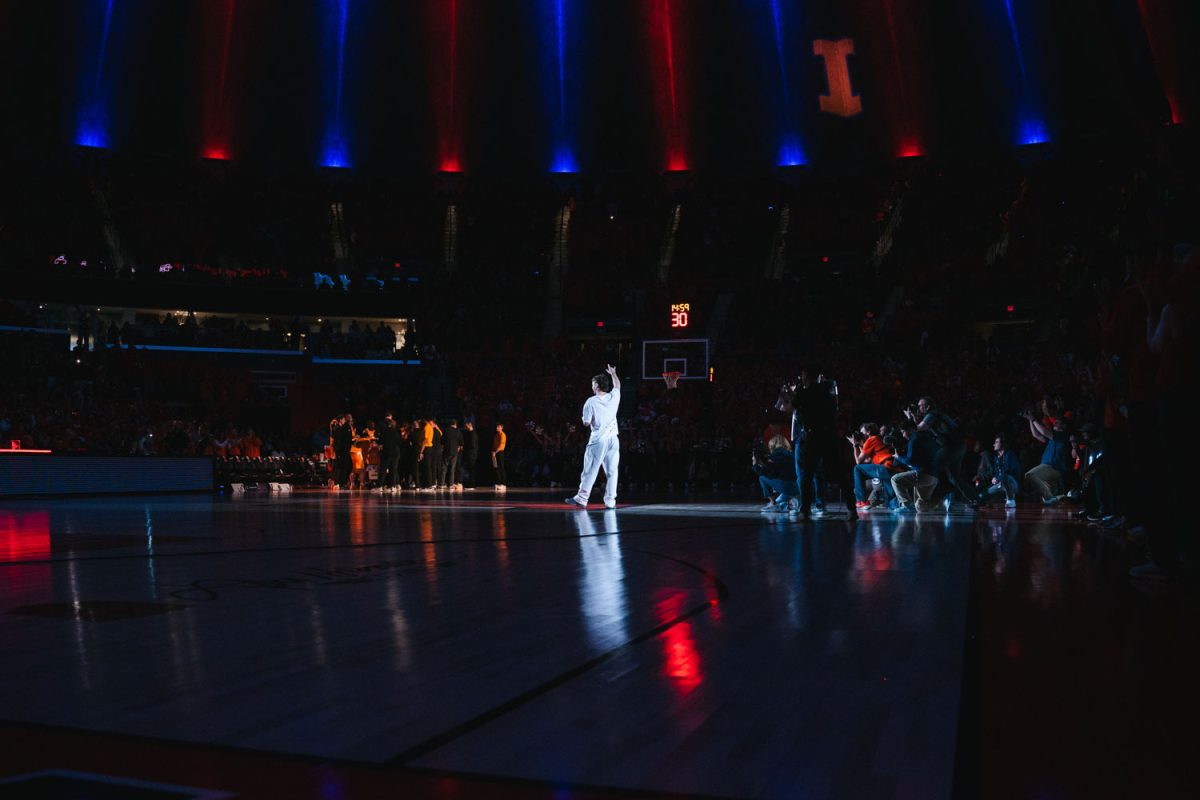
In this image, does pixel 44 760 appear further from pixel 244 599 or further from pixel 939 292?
pixel 939 292

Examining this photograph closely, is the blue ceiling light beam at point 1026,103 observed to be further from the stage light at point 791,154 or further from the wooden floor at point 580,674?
the wooden floor at point 580,674

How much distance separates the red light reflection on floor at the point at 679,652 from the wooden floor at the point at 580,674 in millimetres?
18

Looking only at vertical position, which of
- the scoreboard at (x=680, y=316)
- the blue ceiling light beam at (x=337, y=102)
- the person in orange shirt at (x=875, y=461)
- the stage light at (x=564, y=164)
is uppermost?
the blue ceiling light beam at (x=337, y=102)

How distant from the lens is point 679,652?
3711mm

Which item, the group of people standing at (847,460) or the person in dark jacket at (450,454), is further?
the person in dark jacket at (450,454)

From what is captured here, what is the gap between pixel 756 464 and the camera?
623 inches

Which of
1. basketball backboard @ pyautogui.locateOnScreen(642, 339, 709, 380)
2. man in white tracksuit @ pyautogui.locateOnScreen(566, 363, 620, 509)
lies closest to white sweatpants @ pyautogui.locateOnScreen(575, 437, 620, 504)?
man in white tracksuit @ pyautogui.locateOnScreen(566, 363, 620, 509)

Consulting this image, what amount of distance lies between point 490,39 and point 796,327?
46.7ft

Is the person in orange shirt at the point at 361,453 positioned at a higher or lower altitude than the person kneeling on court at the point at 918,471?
higher

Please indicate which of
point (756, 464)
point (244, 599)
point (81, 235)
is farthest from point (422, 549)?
point (81, 235)

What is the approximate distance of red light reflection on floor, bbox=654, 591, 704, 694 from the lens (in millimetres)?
3240

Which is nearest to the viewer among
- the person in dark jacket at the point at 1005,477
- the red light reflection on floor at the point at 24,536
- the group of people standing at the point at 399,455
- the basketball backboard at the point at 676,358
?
the red light reflection on floor at the point at 24,536

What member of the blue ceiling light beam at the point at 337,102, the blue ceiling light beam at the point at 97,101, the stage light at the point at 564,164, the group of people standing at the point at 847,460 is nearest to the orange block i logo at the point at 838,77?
the stage light at the point at 564,164

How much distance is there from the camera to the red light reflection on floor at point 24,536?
24.7ft
